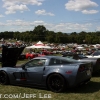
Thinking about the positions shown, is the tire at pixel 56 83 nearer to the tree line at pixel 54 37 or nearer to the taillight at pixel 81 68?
the taillight at pixel 81 68

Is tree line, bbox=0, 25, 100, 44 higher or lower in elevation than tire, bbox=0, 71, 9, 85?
higher

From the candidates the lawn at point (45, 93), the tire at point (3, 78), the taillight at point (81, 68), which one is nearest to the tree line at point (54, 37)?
the tire at point (3, 78)

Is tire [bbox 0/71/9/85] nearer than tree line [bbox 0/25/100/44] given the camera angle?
Yes

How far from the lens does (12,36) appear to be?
17788 cm

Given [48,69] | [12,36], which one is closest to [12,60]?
[48,69]

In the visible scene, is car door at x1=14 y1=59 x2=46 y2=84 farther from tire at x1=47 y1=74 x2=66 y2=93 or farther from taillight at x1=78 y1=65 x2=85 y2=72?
taillight at x1=78 y1=65 x2=85 y2=72

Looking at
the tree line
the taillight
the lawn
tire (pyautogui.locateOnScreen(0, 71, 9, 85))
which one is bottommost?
the lawn

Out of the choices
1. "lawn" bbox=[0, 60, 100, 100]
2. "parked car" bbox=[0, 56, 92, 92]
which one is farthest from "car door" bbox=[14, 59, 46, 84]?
"lawn" bbox=[0, 60, 100, 100]

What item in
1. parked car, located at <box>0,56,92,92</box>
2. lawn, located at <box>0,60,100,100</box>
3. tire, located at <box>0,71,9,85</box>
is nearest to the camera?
lawn, located at <box>0,60,100,100</box>

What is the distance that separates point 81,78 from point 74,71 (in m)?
0.46

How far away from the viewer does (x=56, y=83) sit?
274 inches

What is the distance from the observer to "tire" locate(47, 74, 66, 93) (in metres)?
6.84

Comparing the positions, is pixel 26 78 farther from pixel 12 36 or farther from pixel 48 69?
pixel 12 36

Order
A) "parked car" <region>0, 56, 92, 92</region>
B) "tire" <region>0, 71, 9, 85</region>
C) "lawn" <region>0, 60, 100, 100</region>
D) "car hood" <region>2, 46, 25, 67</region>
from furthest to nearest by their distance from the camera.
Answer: "car hood" <region>2, 46, 25, 67</region>, "tire" <region>0, 71, 9, 85</region>, "parked car" <region>0, 56, 92, 92</region>, "lawn" <region>0, 60, 100, 100</region>
